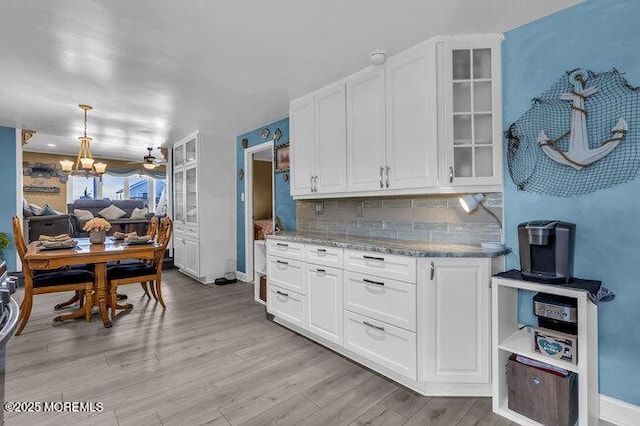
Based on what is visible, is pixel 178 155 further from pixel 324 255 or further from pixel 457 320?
pixel 457 320

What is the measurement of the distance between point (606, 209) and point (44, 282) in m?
4.43

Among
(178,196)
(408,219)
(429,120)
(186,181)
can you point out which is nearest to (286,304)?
(408,219)

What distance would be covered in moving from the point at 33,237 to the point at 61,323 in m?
3.70

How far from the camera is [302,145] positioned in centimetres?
336

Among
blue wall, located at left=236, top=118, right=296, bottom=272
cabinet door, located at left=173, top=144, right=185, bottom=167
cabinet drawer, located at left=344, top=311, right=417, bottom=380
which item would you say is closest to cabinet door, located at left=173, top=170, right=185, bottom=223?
cabinet door, located at left=173, top=144, right=185, bottom=167

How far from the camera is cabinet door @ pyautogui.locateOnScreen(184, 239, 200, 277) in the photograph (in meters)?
5.04

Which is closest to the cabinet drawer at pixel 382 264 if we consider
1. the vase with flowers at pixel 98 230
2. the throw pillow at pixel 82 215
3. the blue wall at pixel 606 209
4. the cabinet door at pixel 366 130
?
the cabinet door at pixel 366 130

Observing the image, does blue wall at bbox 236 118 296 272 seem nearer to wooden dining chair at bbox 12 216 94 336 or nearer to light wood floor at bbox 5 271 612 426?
light wood floor at bbox 5 271 612 426

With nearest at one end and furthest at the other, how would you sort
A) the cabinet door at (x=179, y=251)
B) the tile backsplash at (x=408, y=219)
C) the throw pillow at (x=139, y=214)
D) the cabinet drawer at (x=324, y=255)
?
the tile backsplash at (x=408, y=219), the cabinet drawer at (x=324, y=255), the cabinet door at (x=179, y=251), the throw pillow at (x=139, y=214)

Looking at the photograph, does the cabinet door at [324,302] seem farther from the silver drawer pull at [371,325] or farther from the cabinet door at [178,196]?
the cabinet door at [178,196]

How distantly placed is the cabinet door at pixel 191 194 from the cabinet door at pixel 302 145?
2.37 meters

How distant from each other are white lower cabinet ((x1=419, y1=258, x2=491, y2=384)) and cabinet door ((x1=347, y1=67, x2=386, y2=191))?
2.94ft

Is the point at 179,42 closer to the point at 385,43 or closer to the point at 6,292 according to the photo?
the point at 385,43

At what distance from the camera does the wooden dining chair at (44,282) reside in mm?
2930
